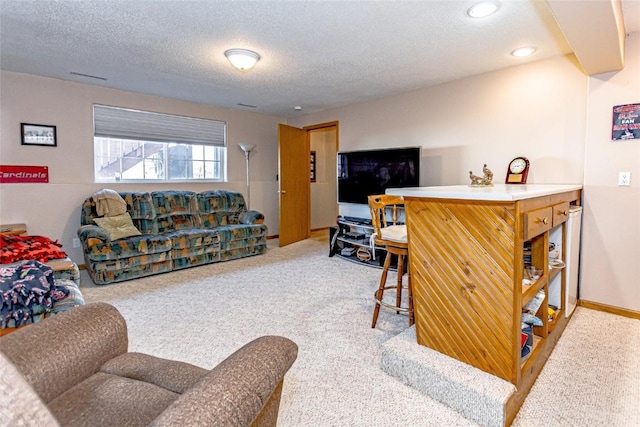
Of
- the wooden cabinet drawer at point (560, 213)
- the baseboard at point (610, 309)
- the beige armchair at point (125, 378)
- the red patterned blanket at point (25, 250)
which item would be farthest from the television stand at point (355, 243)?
the beige armchair at point (125, 378)

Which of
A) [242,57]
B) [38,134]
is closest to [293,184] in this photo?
[242,57]

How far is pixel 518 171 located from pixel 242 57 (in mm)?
2877

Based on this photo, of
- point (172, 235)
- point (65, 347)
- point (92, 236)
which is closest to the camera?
point (65, 347)

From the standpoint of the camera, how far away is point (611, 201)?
2.78m

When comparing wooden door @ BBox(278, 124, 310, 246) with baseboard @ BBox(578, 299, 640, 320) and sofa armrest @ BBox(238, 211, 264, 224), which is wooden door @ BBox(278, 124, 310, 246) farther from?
baseboard @ BBox(578, 299, 640, 320)

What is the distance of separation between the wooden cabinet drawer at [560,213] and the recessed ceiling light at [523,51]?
1.56m

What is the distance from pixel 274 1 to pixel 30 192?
360 cm

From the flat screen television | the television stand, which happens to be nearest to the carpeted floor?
the television stand

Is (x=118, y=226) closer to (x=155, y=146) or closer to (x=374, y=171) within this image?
(x=155, y=146)

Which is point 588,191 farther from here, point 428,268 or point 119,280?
point 119,280

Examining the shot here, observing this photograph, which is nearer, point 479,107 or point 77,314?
point 77,314

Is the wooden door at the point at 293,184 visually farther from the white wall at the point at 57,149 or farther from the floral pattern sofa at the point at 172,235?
the white wall at the point at 57,149

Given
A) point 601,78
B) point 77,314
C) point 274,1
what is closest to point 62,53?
point 274,1

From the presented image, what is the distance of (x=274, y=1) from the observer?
7.15 feet
